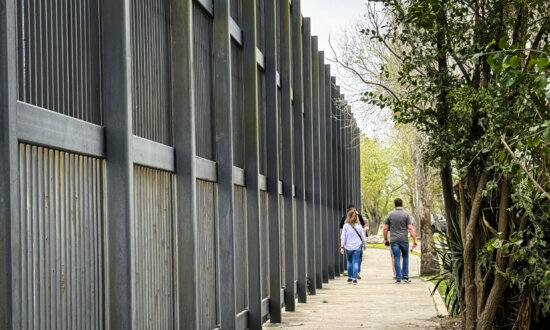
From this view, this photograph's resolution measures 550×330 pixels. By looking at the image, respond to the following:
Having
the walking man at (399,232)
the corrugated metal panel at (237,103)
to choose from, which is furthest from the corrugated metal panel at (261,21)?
the walking man at (399,232)

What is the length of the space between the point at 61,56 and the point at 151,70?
2.28 m

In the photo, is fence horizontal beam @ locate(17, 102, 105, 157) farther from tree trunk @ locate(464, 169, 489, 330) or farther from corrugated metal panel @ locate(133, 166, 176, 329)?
tree trunk @ locate(464, 169, 489, 330)

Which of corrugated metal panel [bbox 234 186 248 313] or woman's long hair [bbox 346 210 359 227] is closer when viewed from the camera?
corrugated metal panel [bbox 234 186 248 313]

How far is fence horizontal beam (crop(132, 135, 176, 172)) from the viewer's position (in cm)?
721

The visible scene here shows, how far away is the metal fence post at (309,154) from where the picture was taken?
1936cm

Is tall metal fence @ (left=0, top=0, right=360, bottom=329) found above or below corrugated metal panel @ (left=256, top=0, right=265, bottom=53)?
below

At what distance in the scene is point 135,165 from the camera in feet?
24.0

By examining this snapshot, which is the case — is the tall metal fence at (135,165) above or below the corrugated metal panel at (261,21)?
below

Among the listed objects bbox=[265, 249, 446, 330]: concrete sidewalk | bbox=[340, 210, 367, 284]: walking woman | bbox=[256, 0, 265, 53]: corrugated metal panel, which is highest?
bbox=[256, 0, 265, 53]: corrugated metal panel

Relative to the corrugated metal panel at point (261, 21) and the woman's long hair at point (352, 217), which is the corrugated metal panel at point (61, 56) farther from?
the woman's long hair at point (352, 217)

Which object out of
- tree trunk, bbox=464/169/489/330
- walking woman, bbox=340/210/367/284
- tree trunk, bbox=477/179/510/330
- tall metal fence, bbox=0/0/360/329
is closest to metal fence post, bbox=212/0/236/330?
tall metal fence, bbox=0/0/360/329

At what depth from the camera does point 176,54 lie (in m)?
8.69

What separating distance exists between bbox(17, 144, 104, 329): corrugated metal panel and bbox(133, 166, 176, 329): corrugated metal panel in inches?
38.1

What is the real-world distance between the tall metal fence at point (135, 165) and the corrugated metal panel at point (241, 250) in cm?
4
